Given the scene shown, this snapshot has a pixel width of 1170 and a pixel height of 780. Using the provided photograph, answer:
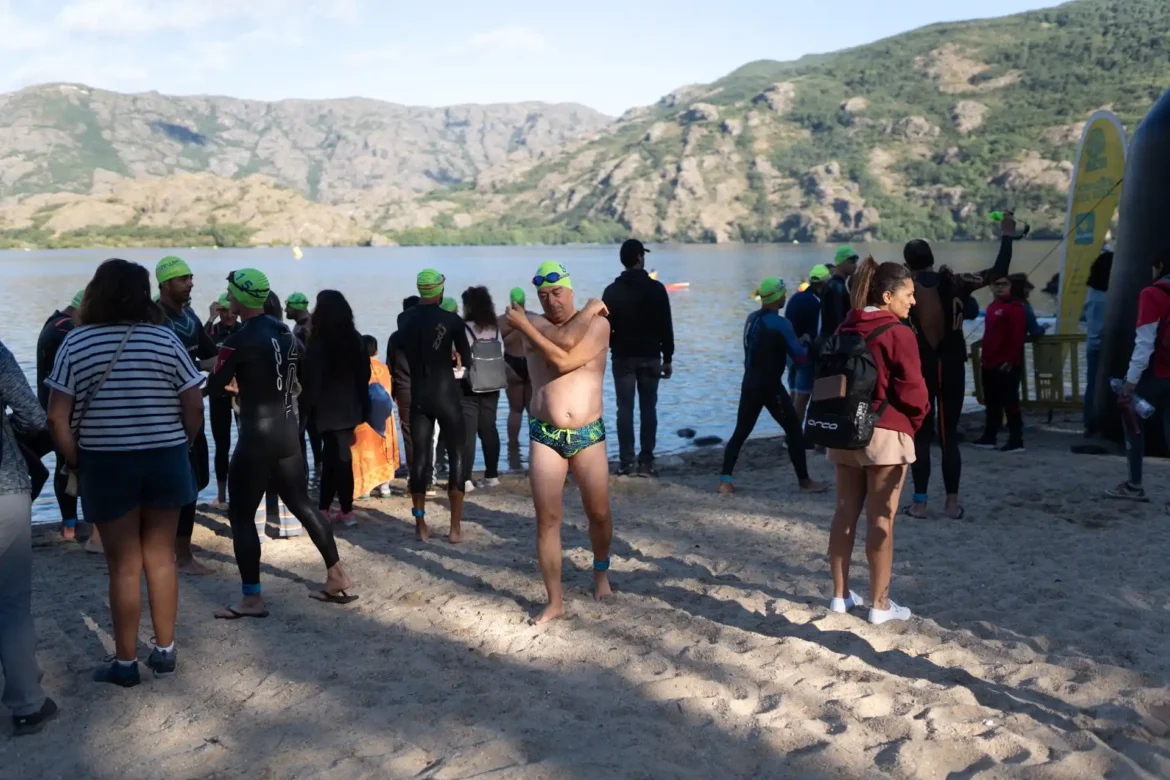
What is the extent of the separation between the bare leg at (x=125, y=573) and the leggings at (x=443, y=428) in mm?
2881

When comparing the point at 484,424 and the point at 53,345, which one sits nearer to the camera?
the point at 53,345

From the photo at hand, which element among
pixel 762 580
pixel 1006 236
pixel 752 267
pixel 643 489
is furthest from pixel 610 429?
pixel 752 267

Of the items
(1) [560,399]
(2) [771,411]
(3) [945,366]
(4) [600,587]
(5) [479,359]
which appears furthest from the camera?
(5) [479,359]

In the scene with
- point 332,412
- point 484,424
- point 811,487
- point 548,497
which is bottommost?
point 811,487

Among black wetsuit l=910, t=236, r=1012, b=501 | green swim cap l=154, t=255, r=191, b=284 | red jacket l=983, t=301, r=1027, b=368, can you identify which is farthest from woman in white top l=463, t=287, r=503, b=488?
red jacket l=983, t=301, r=1027, b=368

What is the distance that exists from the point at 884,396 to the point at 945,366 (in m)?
2.77

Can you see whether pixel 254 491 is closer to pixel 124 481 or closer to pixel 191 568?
pixel 124 481

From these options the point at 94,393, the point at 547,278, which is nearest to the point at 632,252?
the point at 547,278

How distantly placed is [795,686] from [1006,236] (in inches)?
225

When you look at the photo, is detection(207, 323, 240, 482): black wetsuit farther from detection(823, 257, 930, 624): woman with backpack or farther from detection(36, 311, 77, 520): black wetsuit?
detection(823, 257, 930, 624): woman with backpack

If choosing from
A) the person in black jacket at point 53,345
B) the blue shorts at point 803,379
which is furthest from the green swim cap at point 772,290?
the person in black jacket at point 53,345

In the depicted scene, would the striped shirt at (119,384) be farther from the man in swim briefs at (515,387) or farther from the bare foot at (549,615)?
the man in swim briefs at (515,387)

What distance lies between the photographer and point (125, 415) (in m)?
4.35

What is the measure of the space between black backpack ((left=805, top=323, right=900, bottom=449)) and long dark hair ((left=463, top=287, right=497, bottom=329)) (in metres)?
4.52
